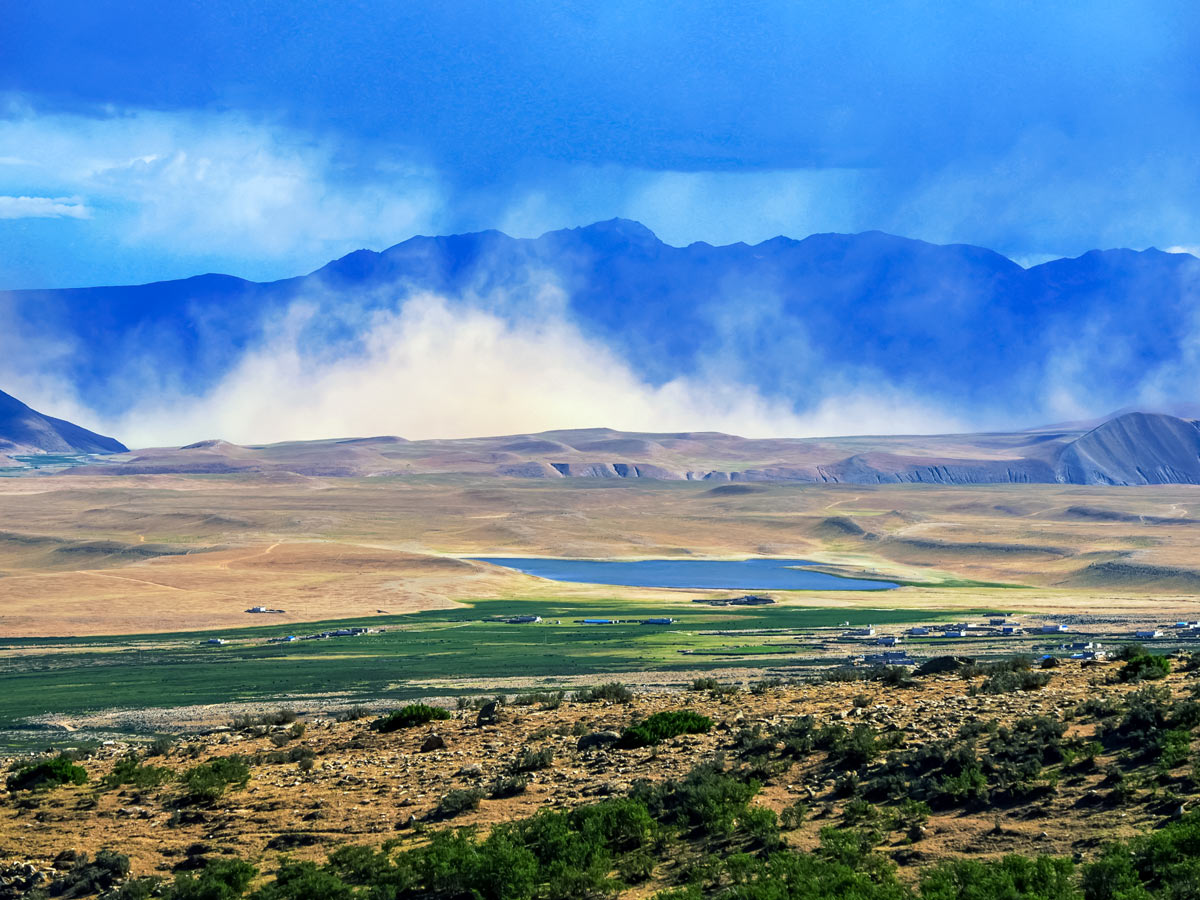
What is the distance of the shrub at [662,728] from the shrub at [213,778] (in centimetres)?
633

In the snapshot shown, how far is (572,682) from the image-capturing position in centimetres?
4719

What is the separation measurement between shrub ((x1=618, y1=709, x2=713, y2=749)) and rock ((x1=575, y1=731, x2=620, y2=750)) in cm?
16

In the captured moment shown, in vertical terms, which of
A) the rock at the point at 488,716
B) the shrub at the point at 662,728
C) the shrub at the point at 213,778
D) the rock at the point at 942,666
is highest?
the rock at the point at 942,666

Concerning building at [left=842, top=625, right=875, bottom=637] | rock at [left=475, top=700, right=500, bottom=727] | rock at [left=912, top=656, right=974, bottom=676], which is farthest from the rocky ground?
building at [left=842, top=625, right=875, bottom=637]

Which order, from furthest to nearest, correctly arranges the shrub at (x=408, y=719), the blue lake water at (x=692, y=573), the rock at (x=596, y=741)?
1. the blue lake water at (x=692, y=573)
2. the shrub at (x=408, y=719)
3. the rock at (x=596, y=741)

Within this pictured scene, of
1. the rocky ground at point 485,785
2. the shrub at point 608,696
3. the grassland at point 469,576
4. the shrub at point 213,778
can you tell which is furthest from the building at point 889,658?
the shrub at point 213,778

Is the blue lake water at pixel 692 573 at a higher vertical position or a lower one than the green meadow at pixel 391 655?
higher

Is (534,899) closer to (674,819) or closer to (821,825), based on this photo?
(674,819)

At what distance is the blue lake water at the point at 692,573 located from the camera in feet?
334

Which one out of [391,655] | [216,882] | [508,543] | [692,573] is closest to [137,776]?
[216,882]

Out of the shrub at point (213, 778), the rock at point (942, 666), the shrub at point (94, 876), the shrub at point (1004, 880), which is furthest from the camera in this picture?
the rock at point (942, 666)

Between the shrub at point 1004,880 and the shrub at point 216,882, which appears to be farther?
the shrub at point 216,882

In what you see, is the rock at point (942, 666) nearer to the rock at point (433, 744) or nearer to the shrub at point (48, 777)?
the rock at point (433, 744)

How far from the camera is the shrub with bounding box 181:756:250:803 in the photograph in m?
19.1
